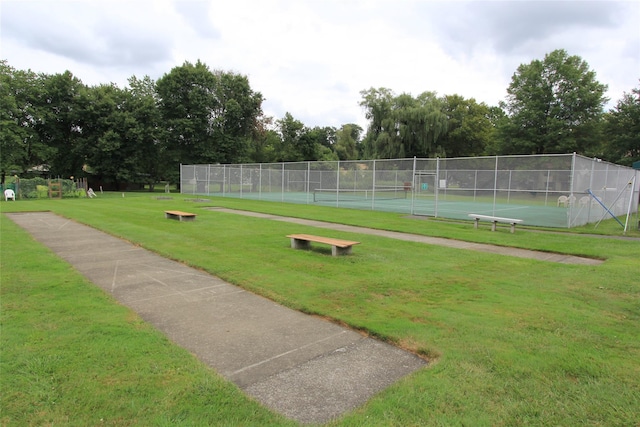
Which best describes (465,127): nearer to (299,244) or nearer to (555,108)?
(555,108)

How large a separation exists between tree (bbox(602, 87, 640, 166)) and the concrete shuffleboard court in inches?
1679

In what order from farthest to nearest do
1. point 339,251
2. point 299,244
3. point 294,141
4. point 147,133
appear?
point 294,141, point 147,133, point 299,244, point 339,251

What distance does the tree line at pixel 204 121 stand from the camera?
36.5 m

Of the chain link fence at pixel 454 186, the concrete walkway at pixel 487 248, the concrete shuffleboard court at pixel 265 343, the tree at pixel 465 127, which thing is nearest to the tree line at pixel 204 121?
the tree at pixel 465 127

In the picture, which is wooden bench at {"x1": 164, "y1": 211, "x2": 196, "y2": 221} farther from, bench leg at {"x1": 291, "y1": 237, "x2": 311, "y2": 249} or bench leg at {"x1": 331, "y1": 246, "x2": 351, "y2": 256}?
bench leg at {"x1": 331, "y1": 246, "x2": 351, "y2": 256}

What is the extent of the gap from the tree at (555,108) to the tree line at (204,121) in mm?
102

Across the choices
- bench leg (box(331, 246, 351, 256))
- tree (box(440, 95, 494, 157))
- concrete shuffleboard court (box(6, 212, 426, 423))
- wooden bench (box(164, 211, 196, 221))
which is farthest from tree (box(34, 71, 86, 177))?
tree (box(440, 95, 494, 157))

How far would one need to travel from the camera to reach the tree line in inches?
1437

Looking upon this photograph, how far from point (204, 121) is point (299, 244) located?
40.5 m

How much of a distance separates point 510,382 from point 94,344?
12.0 ft

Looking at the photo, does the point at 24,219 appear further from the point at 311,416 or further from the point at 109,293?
the point at 311,416

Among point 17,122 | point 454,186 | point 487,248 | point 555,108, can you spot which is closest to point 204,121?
point 17,122

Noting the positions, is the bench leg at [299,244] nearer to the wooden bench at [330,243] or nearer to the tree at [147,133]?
the wooden bench at [330,243]

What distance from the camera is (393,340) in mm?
3715
